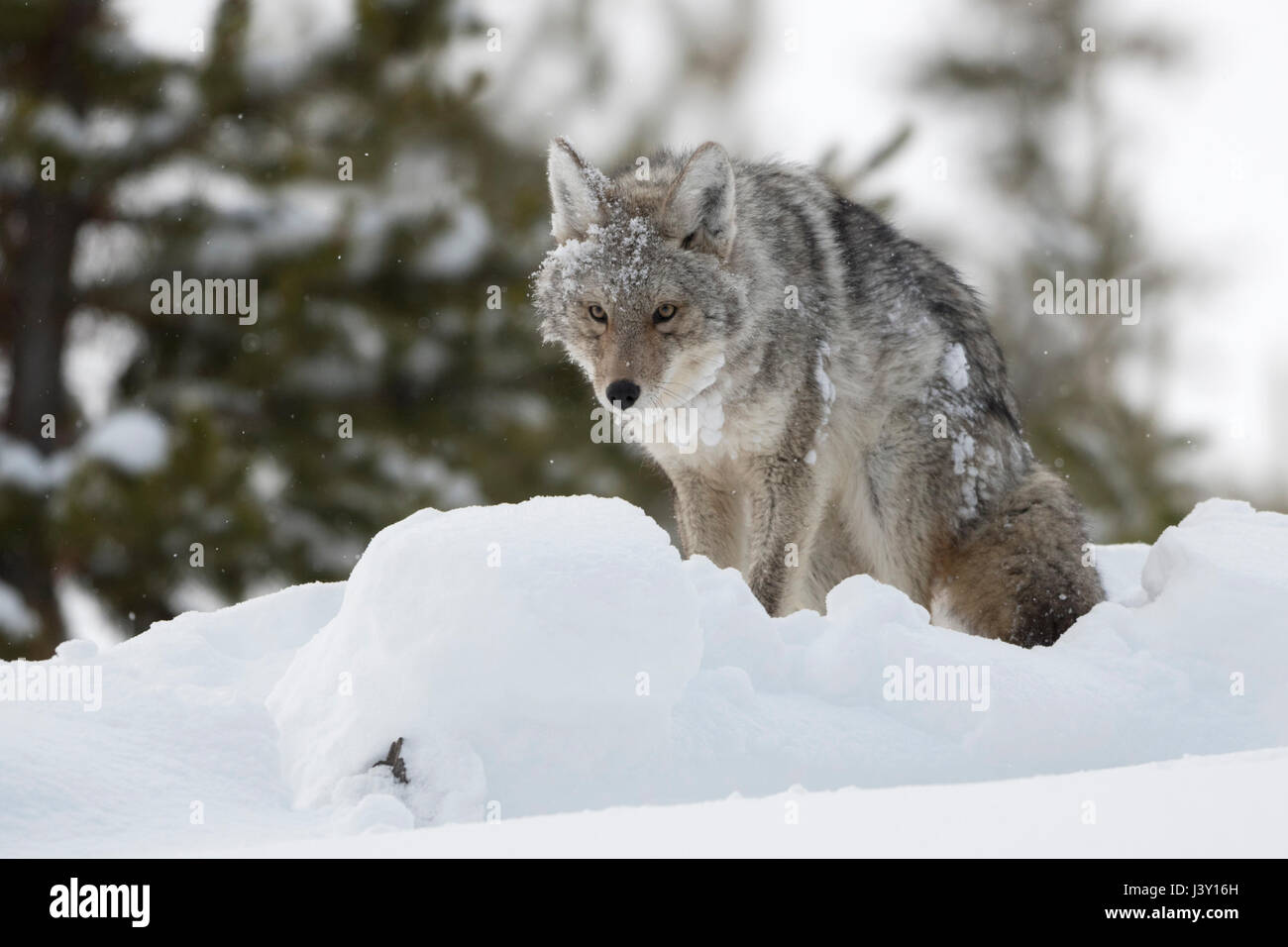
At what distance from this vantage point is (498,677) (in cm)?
347

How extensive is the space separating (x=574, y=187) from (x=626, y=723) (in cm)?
314

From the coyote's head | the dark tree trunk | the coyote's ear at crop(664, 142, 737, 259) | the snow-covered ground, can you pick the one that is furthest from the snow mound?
the dark tree trunk

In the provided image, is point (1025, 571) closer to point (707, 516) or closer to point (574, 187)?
point (707, 516)

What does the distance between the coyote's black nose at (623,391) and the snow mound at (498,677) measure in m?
1.72

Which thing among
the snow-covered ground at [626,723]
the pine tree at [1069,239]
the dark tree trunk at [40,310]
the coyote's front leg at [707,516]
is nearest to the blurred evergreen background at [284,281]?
the dark tree trunk at [40,310]

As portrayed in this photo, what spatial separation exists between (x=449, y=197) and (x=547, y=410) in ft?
8.00

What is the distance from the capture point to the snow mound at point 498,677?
3418mm

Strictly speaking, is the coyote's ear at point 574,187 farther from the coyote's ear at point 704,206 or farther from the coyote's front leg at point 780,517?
the coyote's front leg at point 780,517

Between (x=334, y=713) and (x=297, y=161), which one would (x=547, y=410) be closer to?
(x=297, y=161)

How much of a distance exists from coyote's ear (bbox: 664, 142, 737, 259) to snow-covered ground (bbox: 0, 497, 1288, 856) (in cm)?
193

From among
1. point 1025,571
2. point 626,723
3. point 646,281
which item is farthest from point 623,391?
point 626,723

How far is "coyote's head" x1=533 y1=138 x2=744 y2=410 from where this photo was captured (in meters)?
5.54

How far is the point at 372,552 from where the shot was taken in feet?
12.9

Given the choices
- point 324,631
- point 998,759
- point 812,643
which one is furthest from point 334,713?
point 998,759
